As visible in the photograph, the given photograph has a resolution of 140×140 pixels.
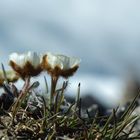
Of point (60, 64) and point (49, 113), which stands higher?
point (60, 64)

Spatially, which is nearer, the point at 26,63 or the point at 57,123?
the point at 57,123

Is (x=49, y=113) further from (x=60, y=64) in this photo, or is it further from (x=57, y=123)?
(x=60, y=64)

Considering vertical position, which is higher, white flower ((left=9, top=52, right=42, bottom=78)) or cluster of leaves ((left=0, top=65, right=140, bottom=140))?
white flower ((left=9, top=52, right=42, bottom=78))

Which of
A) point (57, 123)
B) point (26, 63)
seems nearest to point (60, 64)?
point (26, 63)

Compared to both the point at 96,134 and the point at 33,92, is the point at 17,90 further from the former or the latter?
the point at 96,134
